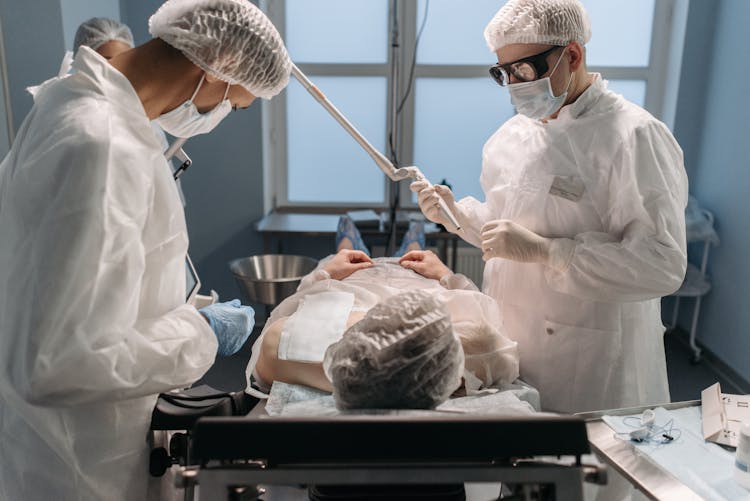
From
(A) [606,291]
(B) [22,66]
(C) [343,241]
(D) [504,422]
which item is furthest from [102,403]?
(B) [22,66]

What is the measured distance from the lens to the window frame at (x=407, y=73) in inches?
144

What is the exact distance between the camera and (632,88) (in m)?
3.83

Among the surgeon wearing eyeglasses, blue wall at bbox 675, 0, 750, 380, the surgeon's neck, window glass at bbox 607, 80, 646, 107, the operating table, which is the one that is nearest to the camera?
the operating table

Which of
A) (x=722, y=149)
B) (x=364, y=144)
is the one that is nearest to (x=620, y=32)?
(x=722, y=149)

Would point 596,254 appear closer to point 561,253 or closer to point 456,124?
point 561,253

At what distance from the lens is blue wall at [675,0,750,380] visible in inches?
122

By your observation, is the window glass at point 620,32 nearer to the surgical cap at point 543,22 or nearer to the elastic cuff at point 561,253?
the surgical cap at point 543,22

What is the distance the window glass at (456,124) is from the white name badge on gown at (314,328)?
238 cm

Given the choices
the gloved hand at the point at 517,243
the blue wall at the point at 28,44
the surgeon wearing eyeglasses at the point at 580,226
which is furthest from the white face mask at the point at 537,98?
the blue wall at the point at 28,44

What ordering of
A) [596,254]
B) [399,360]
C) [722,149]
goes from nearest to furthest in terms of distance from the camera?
[399,360]
[596,254]
[722,149]

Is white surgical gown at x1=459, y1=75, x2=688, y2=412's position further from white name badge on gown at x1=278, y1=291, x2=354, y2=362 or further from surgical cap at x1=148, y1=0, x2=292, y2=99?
surgical cap at x1=148, y1=0, x2=292, y2=99

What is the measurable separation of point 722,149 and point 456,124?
1.49m

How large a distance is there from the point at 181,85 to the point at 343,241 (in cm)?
176

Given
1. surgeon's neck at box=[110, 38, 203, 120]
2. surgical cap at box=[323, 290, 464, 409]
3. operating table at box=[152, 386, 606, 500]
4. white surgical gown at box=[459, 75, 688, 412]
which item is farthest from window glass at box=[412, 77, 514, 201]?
operating table at box=[152, 386, 606, 500]
